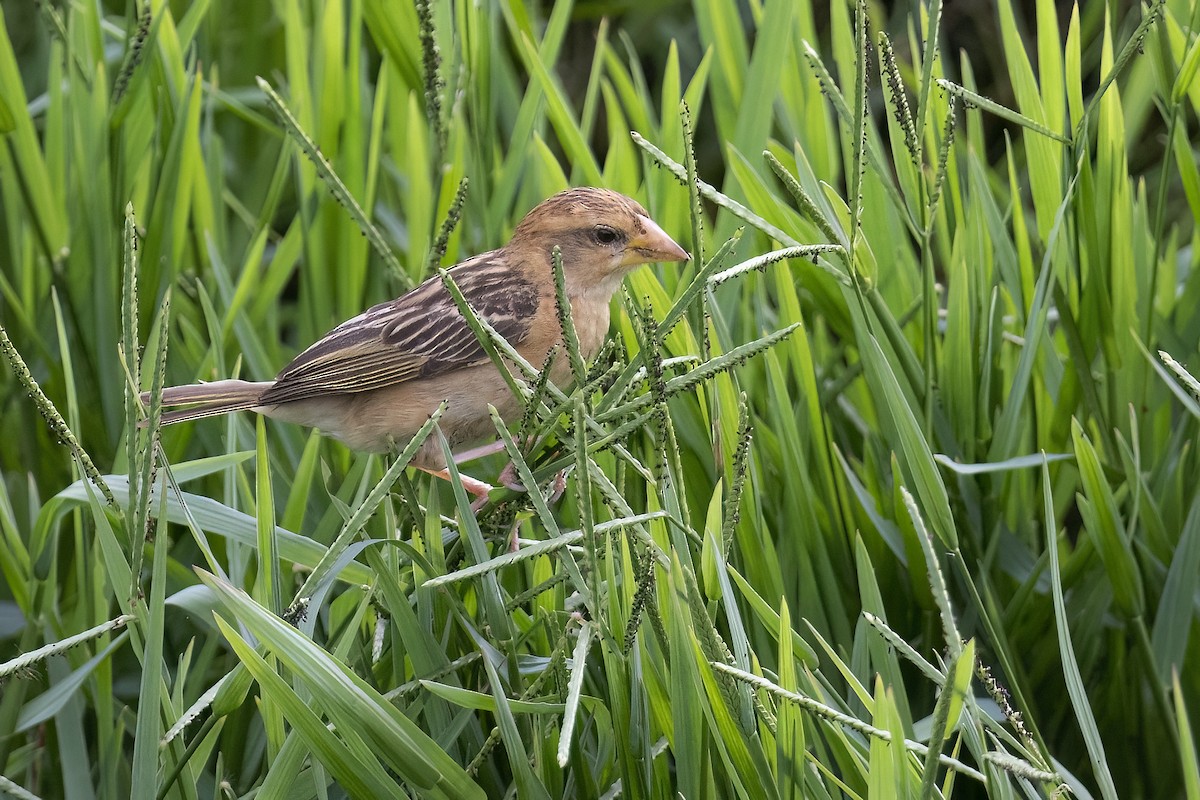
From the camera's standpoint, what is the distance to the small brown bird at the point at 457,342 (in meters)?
2.71

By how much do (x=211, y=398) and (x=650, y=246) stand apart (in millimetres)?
923

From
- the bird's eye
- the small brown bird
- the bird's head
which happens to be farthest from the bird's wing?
the bird's eye

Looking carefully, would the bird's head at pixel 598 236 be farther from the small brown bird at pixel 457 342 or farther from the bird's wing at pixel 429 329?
the bird's wing at pixel 429 329

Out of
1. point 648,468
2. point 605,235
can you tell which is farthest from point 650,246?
point 648,468

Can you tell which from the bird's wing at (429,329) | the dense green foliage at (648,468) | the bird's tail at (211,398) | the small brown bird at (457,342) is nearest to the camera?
the dense green foliage at (648,468)

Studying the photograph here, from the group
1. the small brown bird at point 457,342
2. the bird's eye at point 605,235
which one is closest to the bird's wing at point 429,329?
the small brown bird at point 457,342

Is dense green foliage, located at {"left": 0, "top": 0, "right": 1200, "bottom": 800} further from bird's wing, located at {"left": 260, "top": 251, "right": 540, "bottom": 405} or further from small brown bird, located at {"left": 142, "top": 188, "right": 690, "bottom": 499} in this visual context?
bird's wing, located at {"left": 260, "top": 251, "right": 540, "bottom": 405}

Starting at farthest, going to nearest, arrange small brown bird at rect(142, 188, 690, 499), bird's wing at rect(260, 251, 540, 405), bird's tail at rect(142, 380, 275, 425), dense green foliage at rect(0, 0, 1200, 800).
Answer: bird's wing at rect(260, 251, 540, 405) < small brown bird at rect(142, 188, 690, 499) < bird's tail at rect(142, 380, 275, 425) < dense green foliage at rect(0, 0, 1200, 800)

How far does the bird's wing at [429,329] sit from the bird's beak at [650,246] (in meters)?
0.31

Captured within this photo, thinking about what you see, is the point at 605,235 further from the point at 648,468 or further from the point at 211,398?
the point at 211,398

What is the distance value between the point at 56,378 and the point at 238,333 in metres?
0.39

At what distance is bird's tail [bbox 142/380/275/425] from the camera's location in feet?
8.47

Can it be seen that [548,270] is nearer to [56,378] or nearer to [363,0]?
[363,0]

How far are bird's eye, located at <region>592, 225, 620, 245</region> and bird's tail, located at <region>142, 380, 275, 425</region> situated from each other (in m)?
0.75
